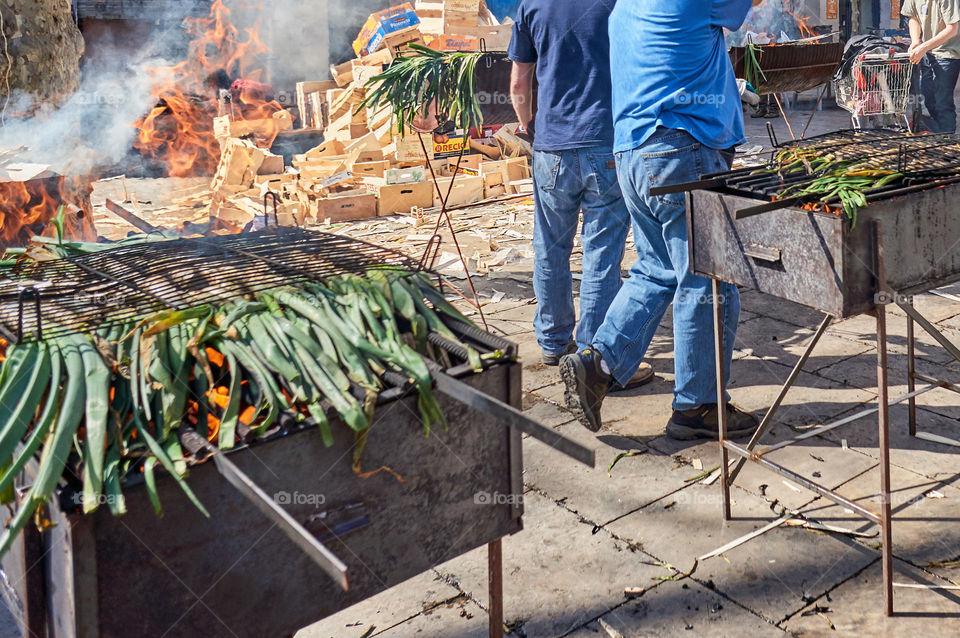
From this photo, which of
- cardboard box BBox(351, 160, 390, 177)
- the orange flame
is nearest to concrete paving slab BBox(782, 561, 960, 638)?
cardboard box BBox(351, 160, 390, 177)

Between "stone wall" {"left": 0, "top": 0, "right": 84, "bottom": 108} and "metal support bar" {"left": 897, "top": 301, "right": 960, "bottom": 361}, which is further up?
"stone wall" {"left": 0, "top": 0, "right": 84, "bottom": 108}

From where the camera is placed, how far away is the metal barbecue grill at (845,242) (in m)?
2.96

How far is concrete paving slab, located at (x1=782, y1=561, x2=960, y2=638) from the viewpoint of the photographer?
114 inches

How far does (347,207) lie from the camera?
31.9 feet

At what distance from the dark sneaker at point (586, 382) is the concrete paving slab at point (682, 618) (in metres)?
1.28

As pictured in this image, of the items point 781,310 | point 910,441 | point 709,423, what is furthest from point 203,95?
point 910,441

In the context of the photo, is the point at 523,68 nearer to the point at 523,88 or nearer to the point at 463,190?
the point at 523,88

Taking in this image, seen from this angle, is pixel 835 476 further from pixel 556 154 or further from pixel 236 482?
pixel 236 482

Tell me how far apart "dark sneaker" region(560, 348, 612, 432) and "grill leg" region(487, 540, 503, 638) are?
1677 mm

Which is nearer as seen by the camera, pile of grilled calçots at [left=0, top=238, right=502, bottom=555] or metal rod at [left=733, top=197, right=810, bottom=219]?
pile of grilled calçots at [left=0, top=238, right=502, bottom=555]

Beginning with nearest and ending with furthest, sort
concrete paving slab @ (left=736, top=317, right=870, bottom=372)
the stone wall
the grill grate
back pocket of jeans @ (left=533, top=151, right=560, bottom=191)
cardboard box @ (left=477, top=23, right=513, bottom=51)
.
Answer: the grill grate
back pocket of jeans @ (left=533, top=151, right=560, bottom=191)
concrete paving slab @ (left=736, top=317, right=870, bottom=372)
the stone wall
cardboard box @ (left=477, top=23, right=513, bottom=51)

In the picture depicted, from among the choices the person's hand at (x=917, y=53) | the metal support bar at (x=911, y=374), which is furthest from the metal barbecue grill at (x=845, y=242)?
the person's hand at (x=917, y=53)

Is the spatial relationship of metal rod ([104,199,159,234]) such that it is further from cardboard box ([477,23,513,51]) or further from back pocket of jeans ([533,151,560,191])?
cardboard box ([477,23,513,51])

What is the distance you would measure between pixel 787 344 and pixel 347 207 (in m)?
5.56
